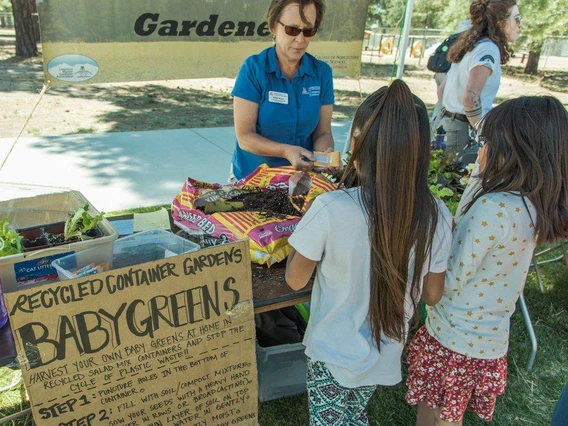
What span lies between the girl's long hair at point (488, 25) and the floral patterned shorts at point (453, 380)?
2.25m

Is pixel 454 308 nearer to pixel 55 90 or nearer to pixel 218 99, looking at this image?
pixel 218 99

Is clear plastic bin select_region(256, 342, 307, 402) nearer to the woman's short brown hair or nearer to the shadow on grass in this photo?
the woman's short brown hair

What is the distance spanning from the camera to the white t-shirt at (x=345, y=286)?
52.9 inches

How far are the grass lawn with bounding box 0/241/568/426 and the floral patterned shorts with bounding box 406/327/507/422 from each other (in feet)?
2.06

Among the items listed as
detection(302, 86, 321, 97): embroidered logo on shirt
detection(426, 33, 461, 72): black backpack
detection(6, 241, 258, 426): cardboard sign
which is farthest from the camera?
detection(426, 33, 461, 72): black backpack

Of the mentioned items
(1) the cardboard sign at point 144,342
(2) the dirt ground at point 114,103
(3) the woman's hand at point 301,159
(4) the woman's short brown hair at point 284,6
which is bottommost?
(2) the dirt ground at point 114,103

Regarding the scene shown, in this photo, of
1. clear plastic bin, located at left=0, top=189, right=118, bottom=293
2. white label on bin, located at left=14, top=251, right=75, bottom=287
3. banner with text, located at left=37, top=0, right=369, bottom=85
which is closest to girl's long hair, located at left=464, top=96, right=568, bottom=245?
clear plastic bin, located at left=0, top=189, right=118, bottom=293

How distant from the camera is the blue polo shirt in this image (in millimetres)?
2359

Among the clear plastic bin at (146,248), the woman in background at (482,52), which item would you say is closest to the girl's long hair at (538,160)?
the clear plastic bin at (146,248)

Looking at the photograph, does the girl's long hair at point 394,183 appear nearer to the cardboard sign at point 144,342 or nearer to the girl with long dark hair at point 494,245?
the girl with long dark hair at point 494,245

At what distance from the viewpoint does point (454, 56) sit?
3.42 meters

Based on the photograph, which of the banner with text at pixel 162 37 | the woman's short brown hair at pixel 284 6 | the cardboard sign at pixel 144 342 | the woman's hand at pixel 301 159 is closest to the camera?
the cardboard sign at pixel 144 342

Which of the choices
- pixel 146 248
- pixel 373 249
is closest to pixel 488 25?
pixel 373 249

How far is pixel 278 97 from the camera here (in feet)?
7.86
